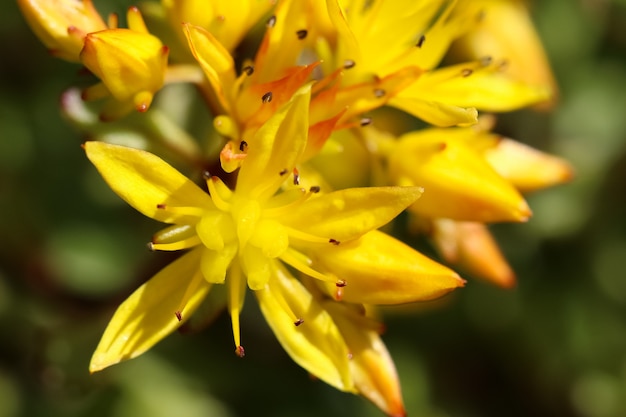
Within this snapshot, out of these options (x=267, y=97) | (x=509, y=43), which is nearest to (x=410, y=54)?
(x=267, y=97)

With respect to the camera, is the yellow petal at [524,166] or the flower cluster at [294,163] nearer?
the flower cluster at [294,163]

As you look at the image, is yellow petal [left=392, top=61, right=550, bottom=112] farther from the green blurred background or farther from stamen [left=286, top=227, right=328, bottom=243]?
the green blurred background

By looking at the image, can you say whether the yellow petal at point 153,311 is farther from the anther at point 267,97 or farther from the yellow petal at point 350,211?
the anther at point 267,97

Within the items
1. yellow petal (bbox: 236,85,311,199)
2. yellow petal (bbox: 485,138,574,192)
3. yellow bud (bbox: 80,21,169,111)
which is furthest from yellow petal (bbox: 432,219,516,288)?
yellow bud (bbox: 80,21,169,111)

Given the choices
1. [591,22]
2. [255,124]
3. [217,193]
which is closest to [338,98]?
[255,124]

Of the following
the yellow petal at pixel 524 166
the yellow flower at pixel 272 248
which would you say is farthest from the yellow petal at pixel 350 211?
the yellow petal at pixel 524 166

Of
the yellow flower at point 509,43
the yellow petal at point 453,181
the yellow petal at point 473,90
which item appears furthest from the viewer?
the yellow flower at point 509,43

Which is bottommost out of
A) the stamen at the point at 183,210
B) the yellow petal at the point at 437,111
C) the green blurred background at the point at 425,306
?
the green blurred background at the point at 425,306

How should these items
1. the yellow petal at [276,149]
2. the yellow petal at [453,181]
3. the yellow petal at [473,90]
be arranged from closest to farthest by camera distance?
the yellow petal at [276,149]
the yellow petal at [453,181]
the yellow petal at [473,90]
